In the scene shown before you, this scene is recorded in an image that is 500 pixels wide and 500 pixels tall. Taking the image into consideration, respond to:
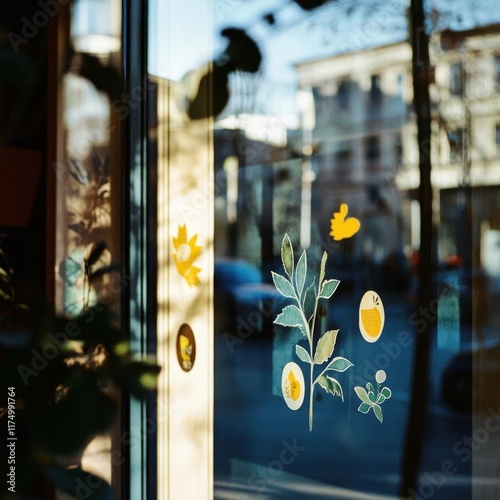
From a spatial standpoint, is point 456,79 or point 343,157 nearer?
point 456,79

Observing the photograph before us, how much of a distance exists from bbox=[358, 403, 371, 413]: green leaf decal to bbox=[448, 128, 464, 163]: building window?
2.16 feet

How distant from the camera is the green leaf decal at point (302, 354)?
1.83 metres

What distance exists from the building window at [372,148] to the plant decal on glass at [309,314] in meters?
0.30

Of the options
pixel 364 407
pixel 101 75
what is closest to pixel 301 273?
pixel 364 407

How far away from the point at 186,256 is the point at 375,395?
0.98m

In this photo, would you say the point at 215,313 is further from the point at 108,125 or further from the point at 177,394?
the point at 108,125

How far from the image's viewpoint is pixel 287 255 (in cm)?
191

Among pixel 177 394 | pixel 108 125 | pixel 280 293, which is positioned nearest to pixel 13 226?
pixel 108 125

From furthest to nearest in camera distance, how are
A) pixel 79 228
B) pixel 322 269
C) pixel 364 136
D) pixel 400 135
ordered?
pixel 79 228, pixel 322 269, pixel 364 136, pixel 400 135

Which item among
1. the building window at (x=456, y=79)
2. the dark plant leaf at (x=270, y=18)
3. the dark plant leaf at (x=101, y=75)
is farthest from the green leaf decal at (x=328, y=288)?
the dark plant leaf at (x=101, y=75)

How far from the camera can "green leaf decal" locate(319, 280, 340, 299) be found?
174cm

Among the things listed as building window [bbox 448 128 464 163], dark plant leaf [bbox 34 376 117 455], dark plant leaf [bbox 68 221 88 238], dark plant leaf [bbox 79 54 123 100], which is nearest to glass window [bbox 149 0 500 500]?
building window [bbox 448 128 464 163]

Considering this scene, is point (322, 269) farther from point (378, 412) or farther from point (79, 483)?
point (79, 483)

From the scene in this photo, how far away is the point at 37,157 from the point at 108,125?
21.5 inches
